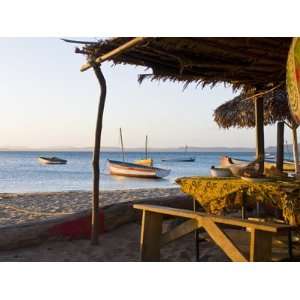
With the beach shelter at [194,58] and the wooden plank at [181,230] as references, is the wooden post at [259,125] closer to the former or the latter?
the beach shelter at [194,58]

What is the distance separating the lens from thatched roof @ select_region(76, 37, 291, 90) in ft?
12.6

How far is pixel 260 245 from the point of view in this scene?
286 cm

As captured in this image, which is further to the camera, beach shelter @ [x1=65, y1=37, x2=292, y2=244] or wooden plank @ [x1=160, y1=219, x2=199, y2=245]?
beach shelter @ [x1=65, y1=37, x2=292, y2=244]

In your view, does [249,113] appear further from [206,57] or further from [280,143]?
[206,57]

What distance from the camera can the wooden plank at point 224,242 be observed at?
2980 millimetres

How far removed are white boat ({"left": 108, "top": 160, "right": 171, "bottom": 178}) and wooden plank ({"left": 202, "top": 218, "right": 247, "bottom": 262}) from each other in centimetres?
2241

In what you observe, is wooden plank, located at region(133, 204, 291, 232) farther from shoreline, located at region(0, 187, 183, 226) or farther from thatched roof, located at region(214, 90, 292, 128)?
thatched roof, located at region(214, 90, 292, 128)

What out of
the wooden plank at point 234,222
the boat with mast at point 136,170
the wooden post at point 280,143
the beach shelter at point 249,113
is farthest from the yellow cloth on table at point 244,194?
the boat with mast at point 136,170

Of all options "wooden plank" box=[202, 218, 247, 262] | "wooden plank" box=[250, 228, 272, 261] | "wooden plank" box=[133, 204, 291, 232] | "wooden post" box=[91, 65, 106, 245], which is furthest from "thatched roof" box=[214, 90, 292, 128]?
"wooden plank" box=[250, 228, 272, 261]

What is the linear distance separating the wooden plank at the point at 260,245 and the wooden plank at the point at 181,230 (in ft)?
2.01

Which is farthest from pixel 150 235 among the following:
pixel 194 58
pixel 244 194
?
pixel 194 58
